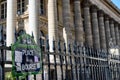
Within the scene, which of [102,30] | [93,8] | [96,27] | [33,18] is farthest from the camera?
[102,30]

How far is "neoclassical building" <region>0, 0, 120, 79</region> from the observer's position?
968 inches

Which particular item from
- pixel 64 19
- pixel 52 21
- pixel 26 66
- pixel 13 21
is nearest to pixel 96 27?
pixel 64 19

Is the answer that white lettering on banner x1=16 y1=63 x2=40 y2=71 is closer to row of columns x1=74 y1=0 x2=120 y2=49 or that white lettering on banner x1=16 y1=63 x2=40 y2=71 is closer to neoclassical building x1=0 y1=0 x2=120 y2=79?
neoclassical building x1=0 y1=0 x2=120 y2=79

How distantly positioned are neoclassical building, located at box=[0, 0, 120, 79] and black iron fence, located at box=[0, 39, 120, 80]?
1198 cm

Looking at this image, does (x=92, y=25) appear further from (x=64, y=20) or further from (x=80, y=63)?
(x=80, y=63)

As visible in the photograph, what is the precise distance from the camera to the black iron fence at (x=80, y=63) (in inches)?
220

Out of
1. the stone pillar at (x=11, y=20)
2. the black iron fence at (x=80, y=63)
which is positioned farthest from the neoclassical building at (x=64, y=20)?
the black iron fence at (x=80, y=63)

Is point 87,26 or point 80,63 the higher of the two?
point 87,26

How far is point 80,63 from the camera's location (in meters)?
6.46

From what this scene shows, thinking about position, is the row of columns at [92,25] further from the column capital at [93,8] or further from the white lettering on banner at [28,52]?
the white lettering on banner at [28,52]

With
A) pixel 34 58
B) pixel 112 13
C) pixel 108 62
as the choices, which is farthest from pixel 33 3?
pixel 112 13

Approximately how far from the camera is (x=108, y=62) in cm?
848

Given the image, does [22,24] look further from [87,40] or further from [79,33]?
[87,40]

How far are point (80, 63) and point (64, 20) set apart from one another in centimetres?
2428
